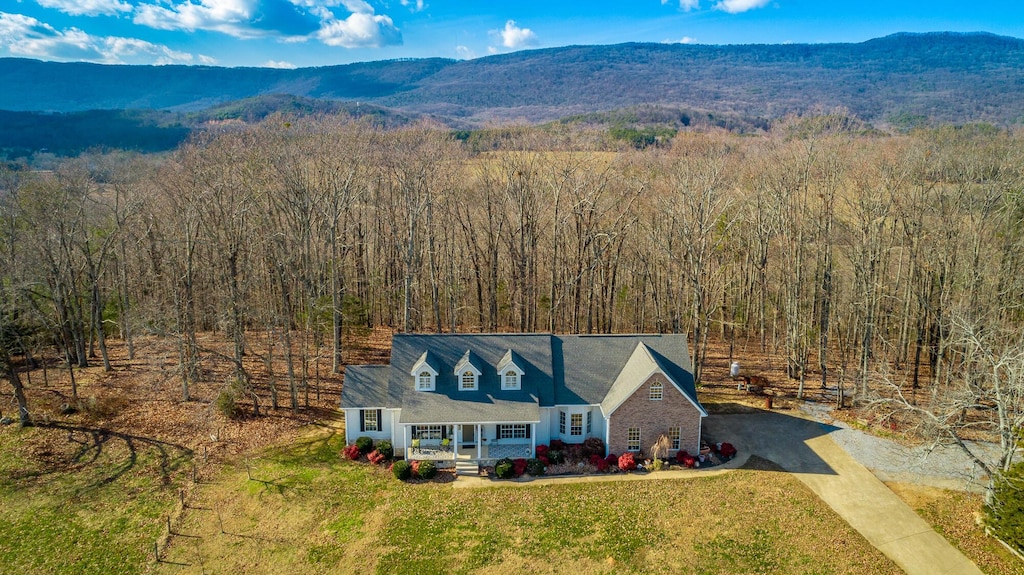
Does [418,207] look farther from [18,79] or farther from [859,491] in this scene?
[18,79]

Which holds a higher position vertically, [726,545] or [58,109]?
[58,109]

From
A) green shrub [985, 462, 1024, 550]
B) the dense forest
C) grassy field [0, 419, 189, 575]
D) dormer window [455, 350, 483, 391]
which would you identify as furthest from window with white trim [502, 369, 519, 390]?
green shrub [985, 462, 1024, 550]

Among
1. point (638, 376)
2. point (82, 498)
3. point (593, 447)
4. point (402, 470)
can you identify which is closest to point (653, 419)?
point (638, 376)

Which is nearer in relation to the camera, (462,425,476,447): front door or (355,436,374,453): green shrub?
(355,436,374,453): green shrub

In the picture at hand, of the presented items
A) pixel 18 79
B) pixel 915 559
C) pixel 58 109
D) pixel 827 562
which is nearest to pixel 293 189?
pixel 827 562

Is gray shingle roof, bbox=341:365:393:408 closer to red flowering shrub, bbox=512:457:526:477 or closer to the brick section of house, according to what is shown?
red flowering shrub, bbox=512:457:526:477
